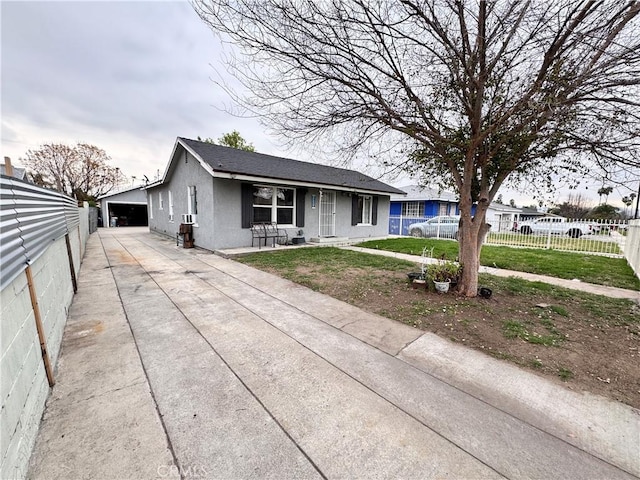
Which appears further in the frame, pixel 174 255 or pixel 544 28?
pixel 174 255

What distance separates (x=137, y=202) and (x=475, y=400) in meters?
28.4

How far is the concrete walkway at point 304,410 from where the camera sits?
1.66 metres

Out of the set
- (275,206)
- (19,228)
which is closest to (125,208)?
(275,206)

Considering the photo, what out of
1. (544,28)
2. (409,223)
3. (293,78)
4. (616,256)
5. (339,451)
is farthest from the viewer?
(409,223)

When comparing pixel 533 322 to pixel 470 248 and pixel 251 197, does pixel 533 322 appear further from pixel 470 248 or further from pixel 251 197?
pixel 251 197

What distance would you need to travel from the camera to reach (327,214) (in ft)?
41.9

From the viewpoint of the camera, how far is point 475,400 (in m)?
2.29

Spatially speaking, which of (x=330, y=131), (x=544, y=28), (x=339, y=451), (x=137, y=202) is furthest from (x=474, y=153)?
(x=137, y=202)

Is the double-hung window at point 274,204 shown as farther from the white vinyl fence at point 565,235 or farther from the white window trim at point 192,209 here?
the white vinyl fence at point 565,235

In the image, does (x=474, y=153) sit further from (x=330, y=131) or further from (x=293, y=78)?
(x=293, y=78)

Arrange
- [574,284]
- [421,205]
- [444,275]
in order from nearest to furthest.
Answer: [444,275], [574,284], [421,205]

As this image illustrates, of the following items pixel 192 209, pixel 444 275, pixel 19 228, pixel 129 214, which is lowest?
pixel 444 275

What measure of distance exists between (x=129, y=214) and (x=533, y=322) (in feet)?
99.0

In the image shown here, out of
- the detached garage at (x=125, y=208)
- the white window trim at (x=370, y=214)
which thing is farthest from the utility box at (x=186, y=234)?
the detached garage at (x=125, y=208)
